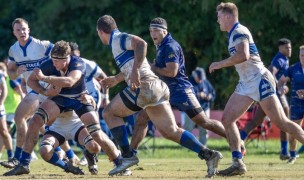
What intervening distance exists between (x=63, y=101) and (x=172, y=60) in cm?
161

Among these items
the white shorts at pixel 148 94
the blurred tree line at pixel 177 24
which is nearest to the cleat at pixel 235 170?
the white shorts at pixel 148 94

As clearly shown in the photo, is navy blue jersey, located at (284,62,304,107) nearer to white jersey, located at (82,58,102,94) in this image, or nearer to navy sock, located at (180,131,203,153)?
white jersey, located at (82,58,102,94)

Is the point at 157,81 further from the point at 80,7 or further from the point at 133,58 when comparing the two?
the point at 80,7

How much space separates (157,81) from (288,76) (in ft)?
20.0

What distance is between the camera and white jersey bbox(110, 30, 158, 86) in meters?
13.7

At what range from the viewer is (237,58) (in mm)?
13539

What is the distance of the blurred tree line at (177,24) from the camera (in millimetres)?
27156

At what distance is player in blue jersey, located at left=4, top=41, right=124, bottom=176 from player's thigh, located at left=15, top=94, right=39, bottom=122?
1939 mm

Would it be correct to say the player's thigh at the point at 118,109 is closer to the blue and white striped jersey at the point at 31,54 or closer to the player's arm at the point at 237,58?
the player's arm at the point at 237,58

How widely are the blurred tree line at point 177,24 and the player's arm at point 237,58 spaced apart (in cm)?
1274

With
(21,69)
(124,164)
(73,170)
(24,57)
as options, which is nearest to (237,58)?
(124,164)

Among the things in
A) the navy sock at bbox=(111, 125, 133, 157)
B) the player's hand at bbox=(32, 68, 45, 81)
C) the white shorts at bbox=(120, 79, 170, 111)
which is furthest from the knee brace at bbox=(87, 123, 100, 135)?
the player's hand at bbox=(32, 68, 45, 81)

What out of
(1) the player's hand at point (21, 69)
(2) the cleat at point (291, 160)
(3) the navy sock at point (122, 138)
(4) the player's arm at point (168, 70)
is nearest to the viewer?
(3) the navy sock at point (122, 138)

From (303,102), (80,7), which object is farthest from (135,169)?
(80,7)
